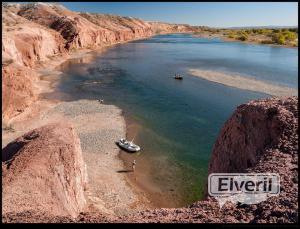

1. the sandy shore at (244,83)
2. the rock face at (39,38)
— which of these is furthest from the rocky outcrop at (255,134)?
the sandy shore at (244,83)

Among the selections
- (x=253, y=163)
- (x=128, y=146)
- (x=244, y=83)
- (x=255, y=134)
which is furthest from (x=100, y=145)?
(x=244, y=83)

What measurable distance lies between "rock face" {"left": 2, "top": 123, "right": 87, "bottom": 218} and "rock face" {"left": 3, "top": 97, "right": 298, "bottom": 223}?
2131mm

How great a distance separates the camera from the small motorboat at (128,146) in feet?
110

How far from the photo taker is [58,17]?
361ft

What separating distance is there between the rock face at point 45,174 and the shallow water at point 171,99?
9749 millimetres

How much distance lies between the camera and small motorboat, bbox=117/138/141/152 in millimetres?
33562

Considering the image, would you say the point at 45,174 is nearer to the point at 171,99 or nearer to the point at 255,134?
the point at 255,134

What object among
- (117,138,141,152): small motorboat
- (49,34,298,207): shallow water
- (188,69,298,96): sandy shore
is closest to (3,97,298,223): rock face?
(49,34,298,207): shallow water

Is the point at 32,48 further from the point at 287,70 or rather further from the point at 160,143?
the point at 287,70

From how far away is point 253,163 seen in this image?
15.7 m

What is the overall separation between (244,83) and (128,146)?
35.2 meters

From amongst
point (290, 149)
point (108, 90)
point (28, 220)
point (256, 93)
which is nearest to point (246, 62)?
point (256, 93)

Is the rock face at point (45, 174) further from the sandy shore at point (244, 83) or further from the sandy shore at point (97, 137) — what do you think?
the sandy shore at point (244, 83)

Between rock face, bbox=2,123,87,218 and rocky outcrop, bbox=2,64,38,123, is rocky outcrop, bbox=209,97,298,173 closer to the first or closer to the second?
rock face, bbox=2,123,87,218
